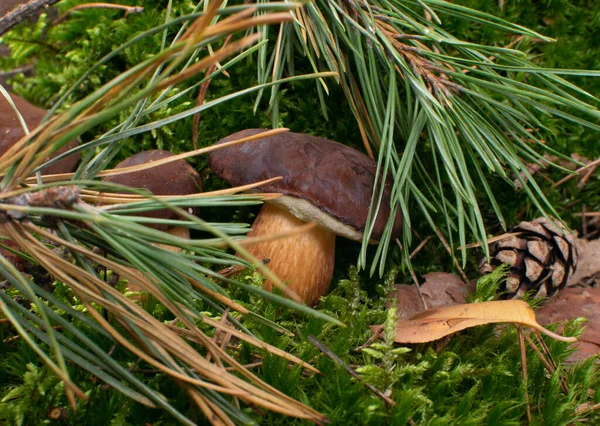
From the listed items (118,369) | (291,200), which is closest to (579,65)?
(291,200)

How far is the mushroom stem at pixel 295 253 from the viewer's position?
156 cm

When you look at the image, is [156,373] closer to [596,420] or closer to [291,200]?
[291,200]

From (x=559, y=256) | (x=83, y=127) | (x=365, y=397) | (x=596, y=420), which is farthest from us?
(x=559, y=256)

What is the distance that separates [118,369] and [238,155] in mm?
715

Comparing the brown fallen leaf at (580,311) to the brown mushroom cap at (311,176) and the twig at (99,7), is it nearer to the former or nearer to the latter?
the brown mushroom cap at (311,176)

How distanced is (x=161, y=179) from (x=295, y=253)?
0.43m

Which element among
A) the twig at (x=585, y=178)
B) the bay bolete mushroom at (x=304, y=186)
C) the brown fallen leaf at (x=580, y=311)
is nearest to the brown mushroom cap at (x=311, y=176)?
the bay bolete mushroom at (x=304, y=186)

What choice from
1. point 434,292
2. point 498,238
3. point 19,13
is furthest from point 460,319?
point 19,13

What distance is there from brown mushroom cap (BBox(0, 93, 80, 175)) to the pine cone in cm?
131

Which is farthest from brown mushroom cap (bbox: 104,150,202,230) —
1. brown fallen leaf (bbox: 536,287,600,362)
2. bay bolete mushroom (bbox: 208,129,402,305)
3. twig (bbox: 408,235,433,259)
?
brown fallen leaf (bbox: 536,287,600,362)

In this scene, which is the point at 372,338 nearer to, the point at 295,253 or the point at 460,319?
the point at 460,319

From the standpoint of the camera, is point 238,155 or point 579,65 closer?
point 238,155

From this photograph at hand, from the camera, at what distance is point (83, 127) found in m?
0.71

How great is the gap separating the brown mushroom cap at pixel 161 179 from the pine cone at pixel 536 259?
35.2 inches
